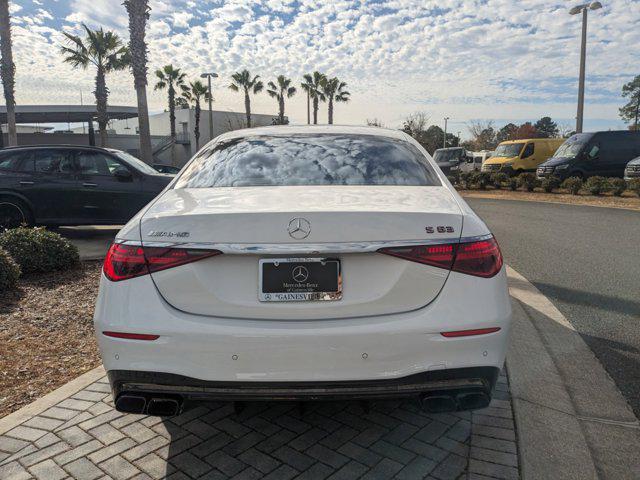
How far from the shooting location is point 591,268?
23.2 ft

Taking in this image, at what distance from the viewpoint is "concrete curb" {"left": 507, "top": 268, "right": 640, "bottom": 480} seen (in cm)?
264

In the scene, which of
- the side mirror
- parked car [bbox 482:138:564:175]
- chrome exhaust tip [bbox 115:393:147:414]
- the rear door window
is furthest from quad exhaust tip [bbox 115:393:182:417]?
parked car [bbox 482:138:564:175]

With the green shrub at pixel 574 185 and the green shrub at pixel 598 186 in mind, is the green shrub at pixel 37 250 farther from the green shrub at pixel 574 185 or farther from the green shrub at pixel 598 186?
the green shrub at pixel 574 185

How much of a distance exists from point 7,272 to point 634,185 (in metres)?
16.8

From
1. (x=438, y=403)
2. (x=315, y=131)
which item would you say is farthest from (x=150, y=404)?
(x=315, y=131)

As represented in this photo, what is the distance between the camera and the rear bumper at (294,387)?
2.29 metres

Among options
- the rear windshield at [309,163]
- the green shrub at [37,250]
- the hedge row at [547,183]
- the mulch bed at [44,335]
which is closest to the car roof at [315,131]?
the rear windshield at [309,163]

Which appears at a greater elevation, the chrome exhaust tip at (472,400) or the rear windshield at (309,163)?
the rear windshield at (309,163)

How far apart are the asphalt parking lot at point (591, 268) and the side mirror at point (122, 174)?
641 cm

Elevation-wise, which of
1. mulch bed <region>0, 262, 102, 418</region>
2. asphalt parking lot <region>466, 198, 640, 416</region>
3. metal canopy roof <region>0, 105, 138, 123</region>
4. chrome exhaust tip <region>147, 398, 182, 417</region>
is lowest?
asphalt parking lot <region>466, 198, 640, 416</region>

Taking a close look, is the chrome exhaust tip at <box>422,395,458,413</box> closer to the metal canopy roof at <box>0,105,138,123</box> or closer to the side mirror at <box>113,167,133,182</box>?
the side mirror at <box>113,167,133,182</box>

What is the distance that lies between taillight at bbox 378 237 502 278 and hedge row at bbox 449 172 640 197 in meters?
13.0

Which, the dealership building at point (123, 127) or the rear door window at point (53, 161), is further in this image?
the dealership building at point (123, 127)

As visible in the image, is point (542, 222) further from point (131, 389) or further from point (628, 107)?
point (628, 107)
